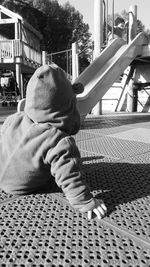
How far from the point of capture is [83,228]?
1721mm

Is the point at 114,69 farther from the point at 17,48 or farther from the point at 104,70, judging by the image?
the point at 17,48

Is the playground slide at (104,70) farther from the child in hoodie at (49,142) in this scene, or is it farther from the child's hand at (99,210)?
the child's hand at (99,210)

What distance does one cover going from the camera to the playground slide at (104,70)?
18.8 feet

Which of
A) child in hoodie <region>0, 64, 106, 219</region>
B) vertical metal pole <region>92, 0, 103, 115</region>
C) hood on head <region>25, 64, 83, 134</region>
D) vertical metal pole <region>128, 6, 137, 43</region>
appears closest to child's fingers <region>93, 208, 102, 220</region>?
child in hoodie <region>0, 64, 106, 219</region>

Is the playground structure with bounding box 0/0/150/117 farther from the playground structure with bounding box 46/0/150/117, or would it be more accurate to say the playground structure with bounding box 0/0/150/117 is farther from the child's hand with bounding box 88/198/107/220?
the child's hand with bounding box 88/198/107/220

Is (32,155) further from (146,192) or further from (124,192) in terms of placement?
(146,192)

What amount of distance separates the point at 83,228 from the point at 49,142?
56 cm

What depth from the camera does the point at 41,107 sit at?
1.87 m

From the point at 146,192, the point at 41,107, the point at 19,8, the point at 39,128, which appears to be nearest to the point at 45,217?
the point at 39,128

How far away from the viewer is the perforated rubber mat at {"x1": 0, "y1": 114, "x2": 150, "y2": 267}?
1.44m

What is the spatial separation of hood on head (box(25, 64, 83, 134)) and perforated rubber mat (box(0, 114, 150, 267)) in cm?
58

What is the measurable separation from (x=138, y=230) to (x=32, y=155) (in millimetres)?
806

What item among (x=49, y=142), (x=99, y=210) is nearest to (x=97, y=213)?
(x=99, y=210)

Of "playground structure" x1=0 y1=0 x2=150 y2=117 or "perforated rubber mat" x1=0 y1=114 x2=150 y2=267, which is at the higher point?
"playground structure" x1=0 y1=0 x2=150 y2=117
